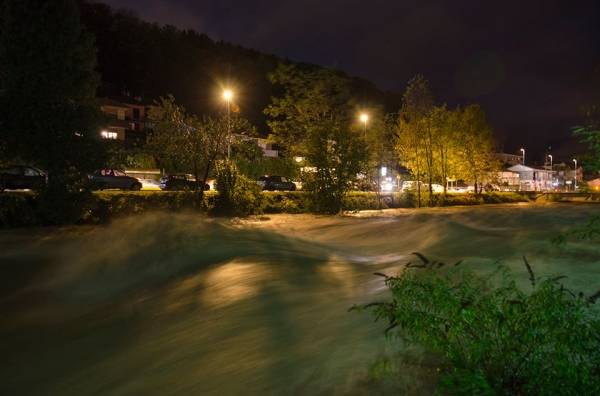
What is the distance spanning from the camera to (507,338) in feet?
13.3

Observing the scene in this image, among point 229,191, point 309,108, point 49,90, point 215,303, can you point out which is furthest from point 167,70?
point 215,303

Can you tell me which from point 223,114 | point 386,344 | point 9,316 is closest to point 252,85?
point 223,114

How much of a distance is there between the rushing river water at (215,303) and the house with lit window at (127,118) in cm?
4714

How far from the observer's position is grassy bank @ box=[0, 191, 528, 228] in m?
18.7

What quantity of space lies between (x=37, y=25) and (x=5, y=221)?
289 inches

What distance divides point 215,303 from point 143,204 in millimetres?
14364

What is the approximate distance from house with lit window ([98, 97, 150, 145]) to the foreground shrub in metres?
59.2

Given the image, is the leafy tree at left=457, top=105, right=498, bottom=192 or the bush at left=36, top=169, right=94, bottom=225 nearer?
the bush at left=36, top=169, right=94, bottom=225

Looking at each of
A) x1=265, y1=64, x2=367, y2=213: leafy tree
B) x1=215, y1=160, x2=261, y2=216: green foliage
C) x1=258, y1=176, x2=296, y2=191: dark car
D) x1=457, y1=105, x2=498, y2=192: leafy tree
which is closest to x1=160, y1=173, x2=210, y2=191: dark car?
x1=215, y1=160, x2=261, y2=216: green foliage

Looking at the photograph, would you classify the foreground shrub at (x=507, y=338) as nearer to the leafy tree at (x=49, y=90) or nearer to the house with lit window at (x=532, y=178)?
the leafy tree at (x=49, y=90)

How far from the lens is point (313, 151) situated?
82.4 feet

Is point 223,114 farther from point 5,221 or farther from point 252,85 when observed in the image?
point 252,85

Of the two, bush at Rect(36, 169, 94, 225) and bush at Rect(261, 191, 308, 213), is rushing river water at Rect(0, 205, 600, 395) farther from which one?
bush at Rect(261, 191, 308, 213)

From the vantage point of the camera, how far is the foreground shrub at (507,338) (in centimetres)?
379
